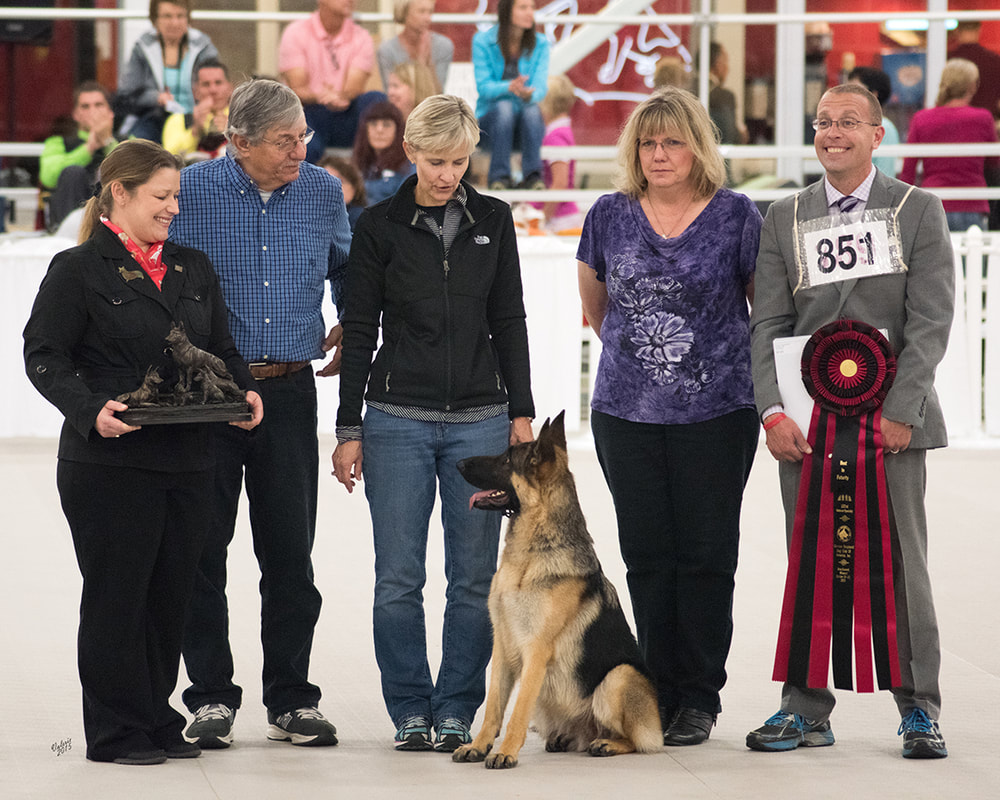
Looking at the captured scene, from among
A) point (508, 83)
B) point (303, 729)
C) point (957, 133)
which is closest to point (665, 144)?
point (303, 729)

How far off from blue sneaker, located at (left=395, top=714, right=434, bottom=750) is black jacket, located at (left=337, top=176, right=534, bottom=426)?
2.97 feet

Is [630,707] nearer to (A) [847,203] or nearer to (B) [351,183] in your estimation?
(A) [847,203]

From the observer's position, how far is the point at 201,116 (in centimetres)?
1017

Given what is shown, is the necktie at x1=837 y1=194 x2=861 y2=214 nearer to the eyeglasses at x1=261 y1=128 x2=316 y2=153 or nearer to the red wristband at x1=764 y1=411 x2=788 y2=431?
the red wristband at x1=764 y1=411 x2=788 y2=431

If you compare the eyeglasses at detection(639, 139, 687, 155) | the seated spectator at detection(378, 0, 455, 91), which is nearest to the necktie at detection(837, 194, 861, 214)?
the eyeglasses at detection(639, 139, 687, 155)

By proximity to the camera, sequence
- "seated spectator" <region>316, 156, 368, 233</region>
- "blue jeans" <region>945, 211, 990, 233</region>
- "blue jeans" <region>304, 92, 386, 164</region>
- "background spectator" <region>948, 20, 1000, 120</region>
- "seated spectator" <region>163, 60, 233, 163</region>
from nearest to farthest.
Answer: "seated spectator" <region>316, 156, 368, 233</region>
"seated spectator" <region>163, 60, 233, 163</region>
"blue jeans" <region>304, 92, 386, 164</region>
"blue jeans" <region>945, 211, 990, 233</region>
"background spectator" <region>948, 20, 1000, 120</region>

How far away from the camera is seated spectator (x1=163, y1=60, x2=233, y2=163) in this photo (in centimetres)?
1011

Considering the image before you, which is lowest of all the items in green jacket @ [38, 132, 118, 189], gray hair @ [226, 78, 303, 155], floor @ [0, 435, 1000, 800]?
floor @ [0, 435, 1000, 800]

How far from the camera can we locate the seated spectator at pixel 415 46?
10.6 meters

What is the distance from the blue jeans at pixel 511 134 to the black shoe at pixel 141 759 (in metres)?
7.31

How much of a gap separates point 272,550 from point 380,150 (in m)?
5.88

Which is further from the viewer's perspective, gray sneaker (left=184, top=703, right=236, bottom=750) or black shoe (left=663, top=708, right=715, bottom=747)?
black shoe (left=663, top=708, right=715, bottom=747)

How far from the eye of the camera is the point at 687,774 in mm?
3904

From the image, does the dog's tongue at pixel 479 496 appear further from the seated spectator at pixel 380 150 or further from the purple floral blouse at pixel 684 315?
the seated spectator at pixel 380 150
